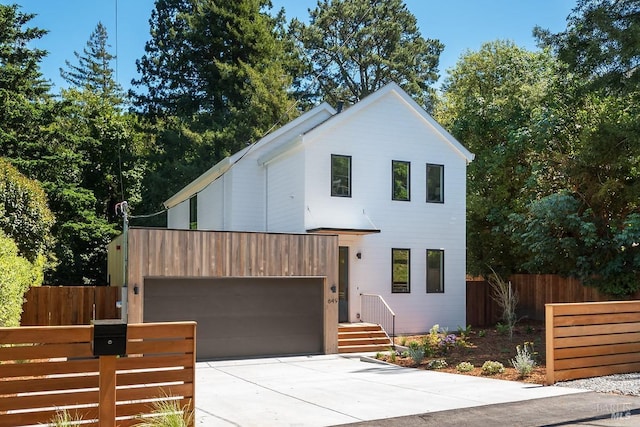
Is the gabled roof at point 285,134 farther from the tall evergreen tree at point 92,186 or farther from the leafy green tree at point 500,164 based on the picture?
the tall evergreen tree at point 92,186

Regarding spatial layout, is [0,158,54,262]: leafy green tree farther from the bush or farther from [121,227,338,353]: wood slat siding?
the bush

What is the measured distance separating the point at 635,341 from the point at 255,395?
24.2 feet

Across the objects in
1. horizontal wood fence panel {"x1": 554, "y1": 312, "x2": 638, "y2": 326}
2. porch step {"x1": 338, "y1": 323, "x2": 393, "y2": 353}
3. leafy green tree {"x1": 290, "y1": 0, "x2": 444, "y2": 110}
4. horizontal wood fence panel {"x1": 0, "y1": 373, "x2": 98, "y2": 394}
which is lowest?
porch step {"x1": 338, "y1": 323, "x2": 393, "y2": 353}

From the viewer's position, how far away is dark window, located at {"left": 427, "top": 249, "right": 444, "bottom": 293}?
21.4 metres

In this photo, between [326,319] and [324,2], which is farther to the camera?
[324,2]

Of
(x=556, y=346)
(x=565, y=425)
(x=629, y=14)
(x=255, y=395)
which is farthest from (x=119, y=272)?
(x=629, y=14)

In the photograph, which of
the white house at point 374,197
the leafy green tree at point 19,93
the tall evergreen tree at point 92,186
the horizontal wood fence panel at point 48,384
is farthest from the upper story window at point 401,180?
the leafy green tree at point 19,93

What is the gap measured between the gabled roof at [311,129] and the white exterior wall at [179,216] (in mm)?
4137

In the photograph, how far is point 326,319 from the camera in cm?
1761

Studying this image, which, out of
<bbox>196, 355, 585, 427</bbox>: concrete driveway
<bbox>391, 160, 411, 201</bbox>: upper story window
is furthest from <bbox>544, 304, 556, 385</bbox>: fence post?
<bbox>391, 160, 411, 201</bbox>: upper story window

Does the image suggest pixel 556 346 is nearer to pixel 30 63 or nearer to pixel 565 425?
pixel 565 425

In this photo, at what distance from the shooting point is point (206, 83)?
126ft

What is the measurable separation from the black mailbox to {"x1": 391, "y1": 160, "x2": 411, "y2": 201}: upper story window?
48.3ft

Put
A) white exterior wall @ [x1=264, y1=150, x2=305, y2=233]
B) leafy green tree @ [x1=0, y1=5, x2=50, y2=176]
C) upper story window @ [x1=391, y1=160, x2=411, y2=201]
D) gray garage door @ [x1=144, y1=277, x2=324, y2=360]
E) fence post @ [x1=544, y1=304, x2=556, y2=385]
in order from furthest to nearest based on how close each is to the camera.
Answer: leafy green tree @ [x1=0, y1=5, x2=50, y2=176] < upper story window @ [x1=391, y1=160, x2=411, y2=201] < white exterior wall @ [x1=264, y1=150, x2=305, y2=233] < gray garage door @ [x1=144, y1=277, x2=324, y2=360] < fence post @ [x1=544, y1=304, x2=556, y2=385]
